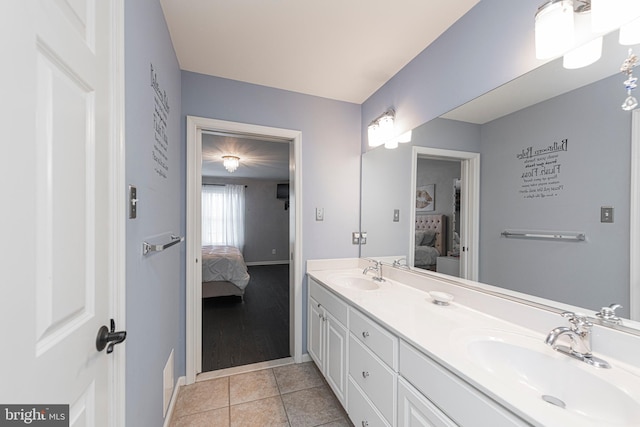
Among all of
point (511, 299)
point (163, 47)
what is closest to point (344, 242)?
point (511, 299)

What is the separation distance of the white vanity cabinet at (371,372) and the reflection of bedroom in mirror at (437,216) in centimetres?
64

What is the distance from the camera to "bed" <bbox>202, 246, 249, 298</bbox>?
146 inches

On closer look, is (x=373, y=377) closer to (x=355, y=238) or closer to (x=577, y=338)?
(x=577, y=338)

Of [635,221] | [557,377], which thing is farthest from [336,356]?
[635,221]

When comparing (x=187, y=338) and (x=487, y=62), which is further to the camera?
(x=187, y=338)

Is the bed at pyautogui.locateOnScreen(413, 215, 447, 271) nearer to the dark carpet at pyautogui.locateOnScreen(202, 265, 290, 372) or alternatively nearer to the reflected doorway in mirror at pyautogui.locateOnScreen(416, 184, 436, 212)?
the reflected doorway in mirror at pyautogui.locateOnScreen(416, 184, 436, 212)

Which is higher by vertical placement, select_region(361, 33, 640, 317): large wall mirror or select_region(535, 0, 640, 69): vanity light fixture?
select_region(535, 0, 640, 69): vanity light fixture

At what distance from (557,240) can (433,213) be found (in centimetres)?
71

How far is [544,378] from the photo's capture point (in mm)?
874

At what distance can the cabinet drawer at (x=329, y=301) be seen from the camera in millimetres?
1601
